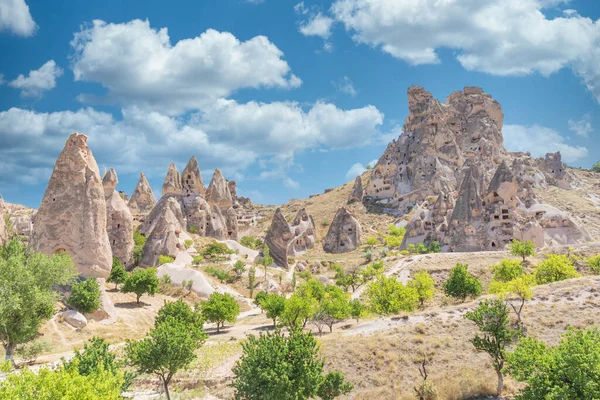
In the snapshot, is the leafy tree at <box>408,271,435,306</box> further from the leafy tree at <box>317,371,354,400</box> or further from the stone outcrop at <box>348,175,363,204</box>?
the stone outcrop at <box>348,175,363,204</box>

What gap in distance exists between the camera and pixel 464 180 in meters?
60.9

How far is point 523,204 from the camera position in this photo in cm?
6069

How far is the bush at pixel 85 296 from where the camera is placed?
2984cm

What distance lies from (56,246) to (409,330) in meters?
24.5

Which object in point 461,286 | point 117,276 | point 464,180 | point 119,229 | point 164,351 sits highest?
point 464,180

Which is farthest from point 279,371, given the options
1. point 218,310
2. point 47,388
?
point 218,310

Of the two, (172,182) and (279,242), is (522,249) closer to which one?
(279,242)

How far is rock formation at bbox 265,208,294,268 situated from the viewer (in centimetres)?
6128

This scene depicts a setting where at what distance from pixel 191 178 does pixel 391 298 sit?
45.8 metres

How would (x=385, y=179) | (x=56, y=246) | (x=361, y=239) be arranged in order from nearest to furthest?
(x=56, y=246), (x=361, y=239), (x=385, y=179)

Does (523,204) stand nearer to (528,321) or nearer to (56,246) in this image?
(528,321)

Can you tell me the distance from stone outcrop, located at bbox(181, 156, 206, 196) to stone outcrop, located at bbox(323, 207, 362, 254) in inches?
908

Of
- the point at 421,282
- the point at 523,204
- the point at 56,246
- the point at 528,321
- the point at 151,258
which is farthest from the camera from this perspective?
the point at 523,204

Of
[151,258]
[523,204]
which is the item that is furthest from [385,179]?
[151,258]
